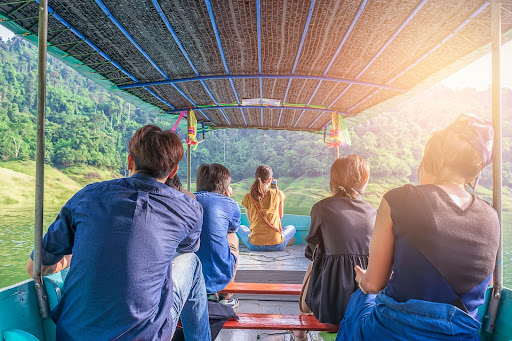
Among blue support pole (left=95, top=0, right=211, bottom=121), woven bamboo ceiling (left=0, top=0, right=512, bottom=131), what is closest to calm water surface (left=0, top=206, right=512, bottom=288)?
woven bamboo ceiling (left=0, top=0, right=512, bottom=131)

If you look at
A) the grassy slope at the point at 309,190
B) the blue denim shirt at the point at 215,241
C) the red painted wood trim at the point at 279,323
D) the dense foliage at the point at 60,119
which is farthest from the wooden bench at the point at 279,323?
the dense foliage at the point at 60,119

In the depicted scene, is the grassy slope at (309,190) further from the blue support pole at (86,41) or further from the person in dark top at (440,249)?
the person in dark top at (440,249)

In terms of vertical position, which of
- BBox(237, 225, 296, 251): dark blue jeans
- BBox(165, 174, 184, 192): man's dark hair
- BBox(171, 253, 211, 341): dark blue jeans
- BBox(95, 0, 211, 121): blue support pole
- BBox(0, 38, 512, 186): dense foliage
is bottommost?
BBox(237, 225, 296, 251): dark blue jeans

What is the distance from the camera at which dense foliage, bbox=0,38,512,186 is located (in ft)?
109

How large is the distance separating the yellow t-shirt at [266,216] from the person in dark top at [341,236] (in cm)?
233

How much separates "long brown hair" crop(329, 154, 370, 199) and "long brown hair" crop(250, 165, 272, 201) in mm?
2154

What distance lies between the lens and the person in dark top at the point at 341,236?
5.68ft

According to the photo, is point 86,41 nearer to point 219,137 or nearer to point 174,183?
point 174,183

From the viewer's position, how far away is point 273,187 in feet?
15.0

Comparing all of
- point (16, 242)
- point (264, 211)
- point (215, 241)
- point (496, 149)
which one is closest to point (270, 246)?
point (264, 211)

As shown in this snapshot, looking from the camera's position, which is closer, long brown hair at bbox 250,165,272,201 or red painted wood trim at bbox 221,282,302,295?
red painted wood trim at bbox 221,282,302,295

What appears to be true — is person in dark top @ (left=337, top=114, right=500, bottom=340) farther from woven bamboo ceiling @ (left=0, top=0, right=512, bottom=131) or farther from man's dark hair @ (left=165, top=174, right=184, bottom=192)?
man's dark hair @ (left=165, top=174, right=184, bottom=192)

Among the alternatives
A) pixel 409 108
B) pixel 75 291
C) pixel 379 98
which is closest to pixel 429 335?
pixel 75 291

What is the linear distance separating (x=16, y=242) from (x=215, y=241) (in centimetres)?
2883
